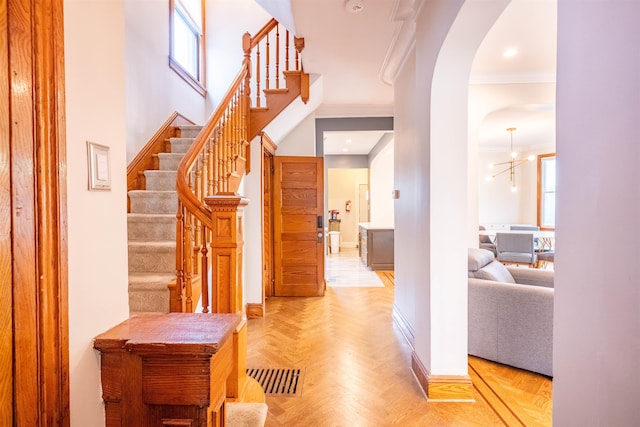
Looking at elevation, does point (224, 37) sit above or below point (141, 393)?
above

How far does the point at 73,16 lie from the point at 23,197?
0.45m

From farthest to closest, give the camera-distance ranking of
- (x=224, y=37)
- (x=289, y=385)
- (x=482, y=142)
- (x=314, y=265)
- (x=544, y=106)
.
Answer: (x=482, y=142) → (x=224, y=37) → (x=314, y=265) → (x=544, y=106) → (x=289, y=385)

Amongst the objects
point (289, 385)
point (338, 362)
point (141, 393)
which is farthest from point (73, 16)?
point (338, 362)

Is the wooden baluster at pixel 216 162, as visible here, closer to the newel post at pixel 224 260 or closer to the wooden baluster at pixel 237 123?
the wooden baluster at pixel 237 123

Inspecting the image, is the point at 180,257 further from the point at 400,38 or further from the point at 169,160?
the point at 400,38

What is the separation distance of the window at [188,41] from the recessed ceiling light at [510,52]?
Result: 3872mm

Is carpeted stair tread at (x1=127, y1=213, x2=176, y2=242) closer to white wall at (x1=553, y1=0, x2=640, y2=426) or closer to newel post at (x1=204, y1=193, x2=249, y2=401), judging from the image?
newel post at (x1=204, y1=193, x2=249, y2=401)

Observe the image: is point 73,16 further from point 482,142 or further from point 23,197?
point 482,142

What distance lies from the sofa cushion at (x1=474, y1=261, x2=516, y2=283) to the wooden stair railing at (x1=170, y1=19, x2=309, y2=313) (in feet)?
7.04

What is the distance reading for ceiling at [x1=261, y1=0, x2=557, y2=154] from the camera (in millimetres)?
2533

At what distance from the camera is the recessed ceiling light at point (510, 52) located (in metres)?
3.13

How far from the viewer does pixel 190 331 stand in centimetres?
89

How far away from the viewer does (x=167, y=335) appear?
0.85 m

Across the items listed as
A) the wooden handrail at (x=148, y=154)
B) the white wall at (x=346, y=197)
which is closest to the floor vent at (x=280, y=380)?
the wooden handrail at (x=148, y=154)
